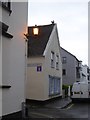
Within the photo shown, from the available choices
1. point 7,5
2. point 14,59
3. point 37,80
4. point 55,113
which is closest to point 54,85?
point 37,80

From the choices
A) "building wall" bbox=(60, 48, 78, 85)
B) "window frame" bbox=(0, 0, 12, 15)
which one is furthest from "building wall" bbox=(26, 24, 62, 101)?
"building wall" bbox=(60, 48, 78, 85)

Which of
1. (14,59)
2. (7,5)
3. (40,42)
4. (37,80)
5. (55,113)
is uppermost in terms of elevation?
(40,42)

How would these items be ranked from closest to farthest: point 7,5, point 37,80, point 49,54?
point 7,5
point 37,80
point 49,54

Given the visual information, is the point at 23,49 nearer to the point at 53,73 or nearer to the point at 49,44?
the point at 49,44

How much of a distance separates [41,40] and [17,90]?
1318 centimetres

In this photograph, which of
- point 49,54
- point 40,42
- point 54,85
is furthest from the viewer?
point 54,85

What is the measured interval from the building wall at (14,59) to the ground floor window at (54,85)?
476 inches

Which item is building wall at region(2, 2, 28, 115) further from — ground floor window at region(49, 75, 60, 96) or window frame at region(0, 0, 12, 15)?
ground floor window at region(49, 75, 60, 96)

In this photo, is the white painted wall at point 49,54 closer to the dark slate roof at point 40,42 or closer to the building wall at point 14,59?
the dark slate roof at point 40,42

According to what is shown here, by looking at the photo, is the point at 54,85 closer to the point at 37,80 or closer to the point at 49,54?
the point at 49,54

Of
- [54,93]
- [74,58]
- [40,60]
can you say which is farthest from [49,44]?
[74,58]

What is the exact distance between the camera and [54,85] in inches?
1096

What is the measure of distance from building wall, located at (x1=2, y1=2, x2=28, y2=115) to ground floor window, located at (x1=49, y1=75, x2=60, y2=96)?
1208 centimetres

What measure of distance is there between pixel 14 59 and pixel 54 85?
1547 centimetres
